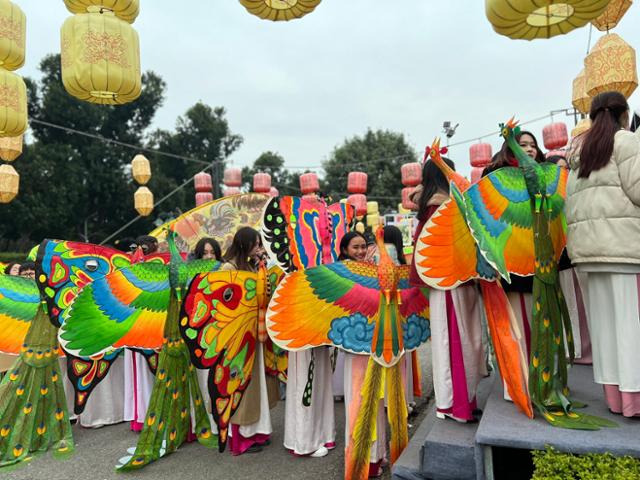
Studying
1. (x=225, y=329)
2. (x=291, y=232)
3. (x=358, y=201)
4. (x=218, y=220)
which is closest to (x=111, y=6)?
(x=291, y=232)

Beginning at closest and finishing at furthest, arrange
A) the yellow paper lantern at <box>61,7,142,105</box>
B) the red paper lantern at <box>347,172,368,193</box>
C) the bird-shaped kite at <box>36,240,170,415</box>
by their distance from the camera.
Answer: the bird-shaped kite at <box>36,240,170,415</box> < the yellow paper lantern at <box>61,7,142,105</box> < the red paper lantern at <box>347,172,368,193</box>

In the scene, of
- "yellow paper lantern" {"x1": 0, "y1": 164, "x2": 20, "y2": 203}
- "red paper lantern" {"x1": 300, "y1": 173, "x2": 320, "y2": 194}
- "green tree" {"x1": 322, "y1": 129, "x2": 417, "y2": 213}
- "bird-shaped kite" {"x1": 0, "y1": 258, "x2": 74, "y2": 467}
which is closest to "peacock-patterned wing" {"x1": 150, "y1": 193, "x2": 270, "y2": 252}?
"yellow paper lantern" {"x1": 0, "y1": 164, "x2": 20, "y2": 203}

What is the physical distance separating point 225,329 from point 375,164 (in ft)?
81.8

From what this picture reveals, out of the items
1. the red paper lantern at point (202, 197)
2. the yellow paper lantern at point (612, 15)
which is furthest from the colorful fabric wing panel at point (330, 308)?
the red paper lantern at point (202, 197)

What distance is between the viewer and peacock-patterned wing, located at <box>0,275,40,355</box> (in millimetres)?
3941

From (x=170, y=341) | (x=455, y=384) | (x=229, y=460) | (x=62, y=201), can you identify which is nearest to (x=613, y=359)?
(x=455, y=384)

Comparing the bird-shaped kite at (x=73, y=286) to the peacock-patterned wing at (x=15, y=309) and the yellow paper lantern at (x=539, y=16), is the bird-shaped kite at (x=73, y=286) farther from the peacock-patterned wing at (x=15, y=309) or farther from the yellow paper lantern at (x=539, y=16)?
the yellow paper lantern at (x=539, y=16)

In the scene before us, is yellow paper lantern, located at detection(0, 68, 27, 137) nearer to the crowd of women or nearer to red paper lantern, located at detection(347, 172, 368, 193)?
the crowd of women

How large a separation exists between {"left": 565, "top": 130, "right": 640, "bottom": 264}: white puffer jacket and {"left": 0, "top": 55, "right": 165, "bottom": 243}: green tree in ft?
67.1

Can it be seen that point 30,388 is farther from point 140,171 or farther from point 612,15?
point 140,171

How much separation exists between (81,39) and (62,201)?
59.0 feet

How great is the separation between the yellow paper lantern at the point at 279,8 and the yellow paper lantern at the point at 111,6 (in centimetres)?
122

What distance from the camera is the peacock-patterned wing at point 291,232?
3406mm

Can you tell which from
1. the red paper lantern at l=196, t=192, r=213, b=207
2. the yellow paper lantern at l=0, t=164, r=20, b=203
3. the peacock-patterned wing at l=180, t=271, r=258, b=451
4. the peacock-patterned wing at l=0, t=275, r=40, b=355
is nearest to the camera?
the peacock-patterned wing at l=180, t=271, r=258, b=451
